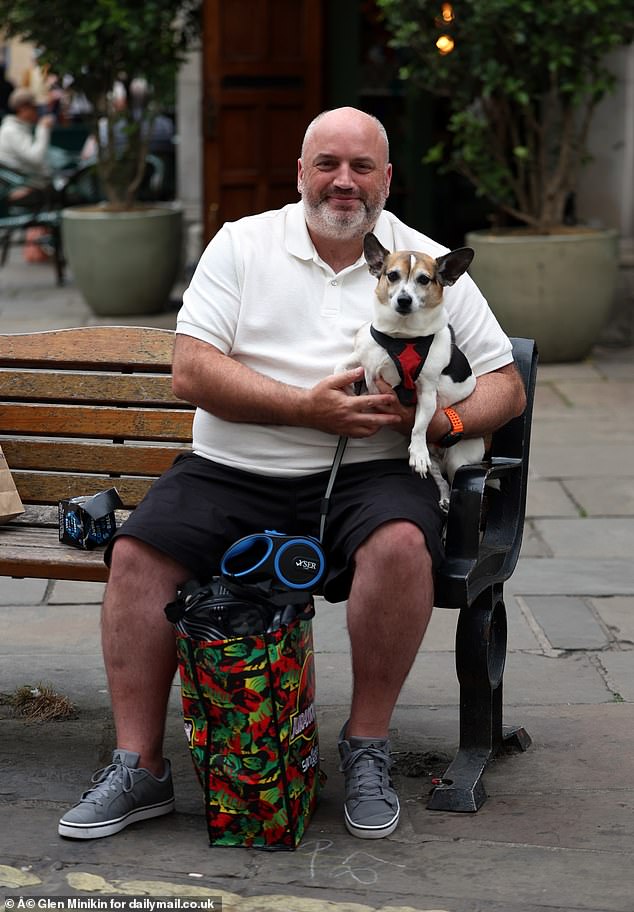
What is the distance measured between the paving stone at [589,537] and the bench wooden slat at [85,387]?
1.88 m

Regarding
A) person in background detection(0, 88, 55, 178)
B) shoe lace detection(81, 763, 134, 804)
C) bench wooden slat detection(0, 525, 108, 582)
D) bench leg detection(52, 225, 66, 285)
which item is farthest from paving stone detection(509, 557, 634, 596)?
person in background detection(0, 88, 55, 178)

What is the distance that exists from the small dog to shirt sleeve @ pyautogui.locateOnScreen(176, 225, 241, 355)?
289 mm

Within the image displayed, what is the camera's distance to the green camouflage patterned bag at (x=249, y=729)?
291 cm

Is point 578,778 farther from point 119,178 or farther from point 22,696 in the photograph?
point 119,178

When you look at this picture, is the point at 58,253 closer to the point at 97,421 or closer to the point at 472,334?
the point at 97,421

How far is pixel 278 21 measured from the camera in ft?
30.9

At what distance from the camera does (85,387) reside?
387cm

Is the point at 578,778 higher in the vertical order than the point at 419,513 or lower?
lower

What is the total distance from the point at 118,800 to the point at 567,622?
1820mm

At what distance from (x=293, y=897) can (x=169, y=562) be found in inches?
30.7

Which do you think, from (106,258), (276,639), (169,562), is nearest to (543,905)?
(276,639)

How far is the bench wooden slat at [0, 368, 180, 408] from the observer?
12.5 feet

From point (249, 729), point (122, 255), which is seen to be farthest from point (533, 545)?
A: point (122, 255)

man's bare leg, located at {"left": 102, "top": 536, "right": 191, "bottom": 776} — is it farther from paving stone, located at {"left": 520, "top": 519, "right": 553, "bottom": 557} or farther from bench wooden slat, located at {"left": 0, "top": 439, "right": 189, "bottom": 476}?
paving stone, located at {"left": 520, "top": 519, "right": 553, "bottom": 557}
